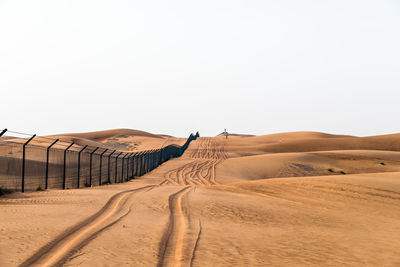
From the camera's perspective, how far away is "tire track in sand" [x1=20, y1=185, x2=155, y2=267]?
6658 millimetres

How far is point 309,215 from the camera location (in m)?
13.5

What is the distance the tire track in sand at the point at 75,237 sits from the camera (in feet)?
21.8

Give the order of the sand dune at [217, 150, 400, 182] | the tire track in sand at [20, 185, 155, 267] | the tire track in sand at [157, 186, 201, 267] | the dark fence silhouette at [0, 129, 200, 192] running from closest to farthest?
the tire track in sand at [20, 185, 155, 267] < the tire track in sand at [157, 186, 201, 267] < the dark fence silhouette at [0, 129, 200, 192] < the sand dune at [217, 150, 400, 182]

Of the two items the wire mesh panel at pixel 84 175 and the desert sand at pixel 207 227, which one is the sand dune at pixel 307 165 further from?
the desert sand at pixel 207 227

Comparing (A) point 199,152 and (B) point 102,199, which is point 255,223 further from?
(A) point 199,152

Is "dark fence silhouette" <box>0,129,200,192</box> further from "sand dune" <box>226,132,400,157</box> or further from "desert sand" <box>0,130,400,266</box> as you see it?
"sand dune" <box>226,132,400,157</box>

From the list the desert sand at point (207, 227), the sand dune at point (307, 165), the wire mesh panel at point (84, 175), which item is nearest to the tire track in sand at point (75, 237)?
the desert sand at point (207, 227)

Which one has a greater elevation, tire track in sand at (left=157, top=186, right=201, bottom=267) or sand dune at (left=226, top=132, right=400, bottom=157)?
sand dune at (left=226, top=132, right=400, bottom=157)

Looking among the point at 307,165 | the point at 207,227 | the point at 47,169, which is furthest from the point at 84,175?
the point at 307,165

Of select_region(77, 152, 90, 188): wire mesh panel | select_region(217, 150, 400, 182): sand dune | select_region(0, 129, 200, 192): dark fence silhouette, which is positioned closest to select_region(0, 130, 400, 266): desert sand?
select_region(0, 129, 200, 192): dark fence silhouette

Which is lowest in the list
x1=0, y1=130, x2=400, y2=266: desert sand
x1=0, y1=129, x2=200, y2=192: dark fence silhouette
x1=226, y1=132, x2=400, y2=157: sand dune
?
x1=0, y1=130, x2=400, y2=266: desert sand

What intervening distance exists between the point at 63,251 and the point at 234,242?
3.21 meters

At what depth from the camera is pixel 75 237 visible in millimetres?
8266

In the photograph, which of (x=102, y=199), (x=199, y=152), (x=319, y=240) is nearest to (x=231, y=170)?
(x=199, y=152)
